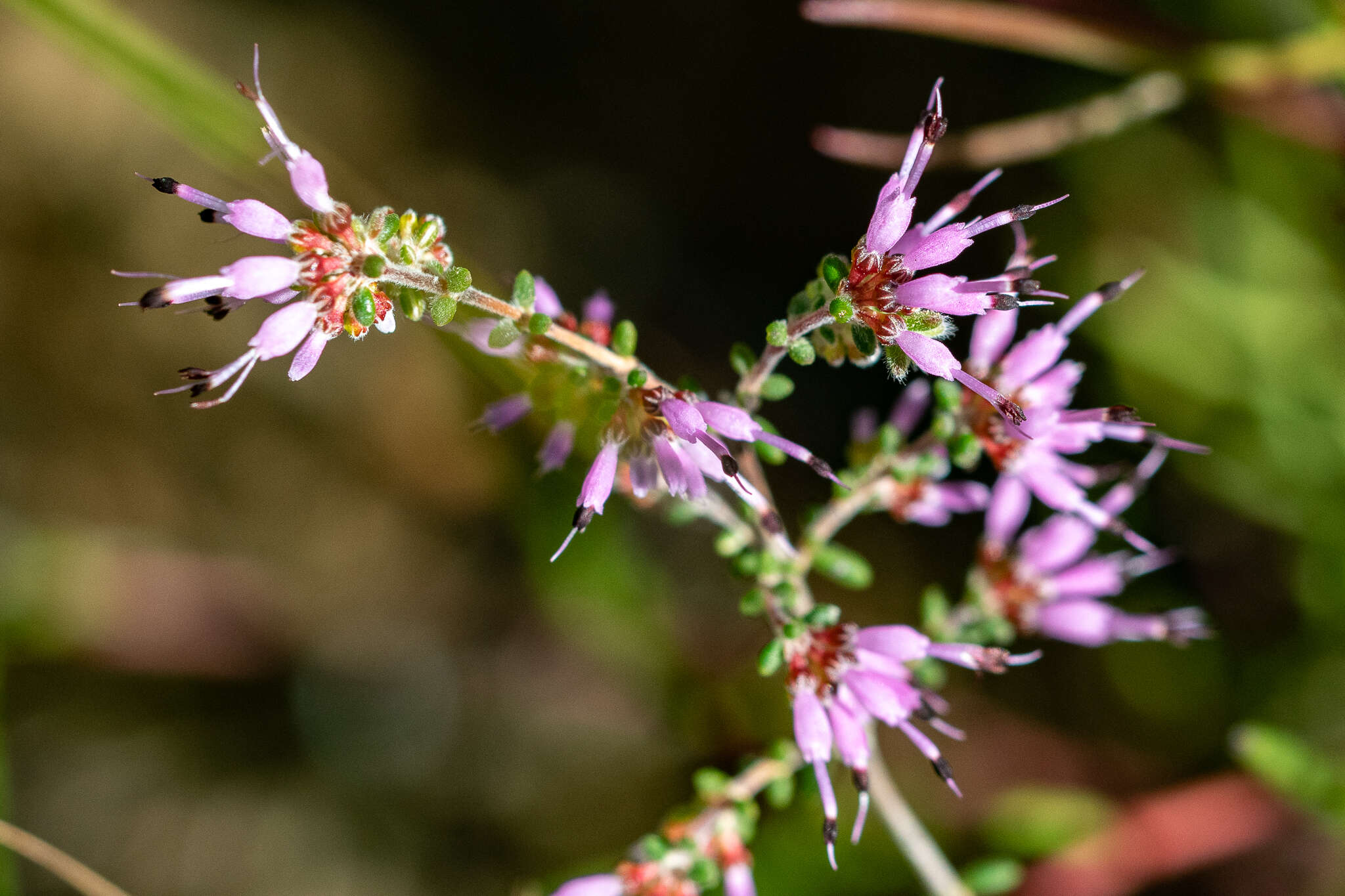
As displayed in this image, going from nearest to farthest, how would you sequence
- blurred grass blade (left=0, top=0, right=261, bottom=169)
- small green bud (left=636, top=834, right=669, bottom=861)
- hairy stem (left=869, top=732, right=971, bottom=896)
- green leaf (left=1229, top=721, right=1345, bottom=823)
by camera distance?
small green bud (left=636, top=834, right=669, bottom=861)
hairy stem (left=869, top=732, right=971, bottom=896)
green leaf (left=1229, top=721, right=1345, bottom=823)
blurred grass blade (left=0, top=0, right=261, bottom=169)

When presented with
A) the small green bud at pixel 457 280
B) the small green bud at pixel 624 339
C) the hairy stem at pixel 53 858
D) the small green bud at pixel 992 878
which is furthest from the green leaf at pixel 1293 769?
the hairy stem at pixel 53 858

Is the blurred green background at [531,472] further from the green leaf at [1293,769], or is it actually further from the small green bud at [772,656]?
the small green bud at [772,656]

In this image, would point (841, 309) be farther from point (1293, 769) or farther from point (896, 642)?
point (1293, 769)

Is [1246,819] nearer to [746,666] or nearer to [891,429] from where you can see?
[746,666]

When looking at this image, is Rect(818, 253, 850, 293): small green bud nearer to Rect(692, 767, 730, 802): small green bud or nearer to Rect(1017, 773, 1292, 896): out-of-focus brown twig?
Rect(692, 767, 730, 802): small green bud

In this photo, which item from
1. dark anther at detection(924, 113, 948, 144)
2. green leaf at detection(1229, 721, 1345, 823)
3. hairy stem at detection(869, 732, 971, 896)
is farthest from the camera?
green leaf at detection(1229, 721, 1345, 823)

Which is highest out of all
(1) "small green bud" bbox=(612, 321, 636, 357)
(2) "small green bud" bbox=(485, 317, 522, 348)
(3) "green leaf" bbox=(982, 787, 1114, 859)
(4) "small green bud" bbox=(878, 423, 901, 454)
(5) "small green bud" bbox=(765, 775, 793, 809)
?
(2) "small green bud" bbox=(485, 317, 522, 348)

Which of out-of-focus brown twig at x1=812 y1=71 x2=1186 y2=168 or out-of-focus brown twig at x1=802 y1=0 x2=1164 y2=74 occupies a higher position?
out-of-focus brown twig at x1=802 y1=0 x2=1164 y2=74

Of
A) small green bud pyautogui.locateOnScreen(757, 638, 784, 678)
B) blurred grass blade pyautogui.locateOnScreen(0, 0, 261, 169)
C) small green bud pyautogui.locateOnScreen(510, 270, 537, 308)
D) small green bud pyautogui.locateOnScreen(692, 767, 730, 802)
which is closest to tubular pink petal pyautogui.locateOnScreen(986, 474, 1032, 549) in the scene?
small green bud pyautogui.locateOnScreen(757, 638, 784, 678)

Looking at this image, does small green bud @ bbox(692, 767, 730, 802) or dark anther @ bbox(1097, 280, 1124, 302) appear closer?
dark anther @ bbox(1097, 280, 1124, 302)
